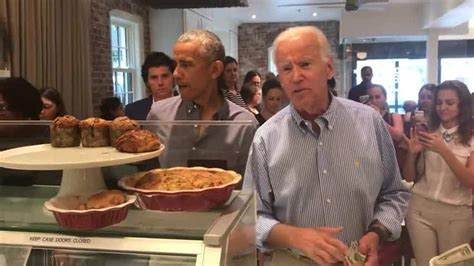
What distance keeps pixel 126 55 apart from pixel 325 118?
4.41 m

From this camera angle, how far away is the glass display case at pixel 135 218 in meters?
0.78

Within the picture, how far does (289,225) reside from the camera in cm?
141

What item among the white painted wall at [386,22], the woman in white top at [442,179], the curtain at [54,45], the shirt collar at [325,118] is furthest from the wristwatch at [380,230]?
the white painted wall at [386,22]

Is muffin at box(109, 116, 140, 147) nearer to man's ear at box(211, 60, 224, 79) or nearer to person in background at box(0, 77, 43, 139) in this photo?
man's ear at box(211, 60, 224, 79)

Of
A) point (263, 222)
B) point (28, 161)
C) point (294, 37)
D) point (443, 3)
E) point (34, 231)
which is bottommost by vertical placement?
point (263, 222)

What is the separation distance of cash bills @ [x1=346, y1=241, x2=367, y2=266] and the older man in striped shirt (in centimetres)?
7

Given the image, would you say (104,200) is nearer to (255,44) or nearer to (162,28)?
(162,28)

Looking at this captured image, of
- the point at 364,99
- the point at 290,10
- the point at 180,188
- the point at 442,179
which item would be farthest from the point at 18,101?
the point at 290,10

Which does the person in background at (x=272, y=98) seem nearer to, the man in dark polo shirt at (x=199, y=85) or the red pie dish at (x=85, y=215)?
the man in dark polo shirt at (x=199, y=85)

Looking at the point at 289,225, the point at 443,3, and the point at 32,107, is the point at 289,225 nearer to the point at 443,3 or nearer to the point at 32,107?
the point at 32,107

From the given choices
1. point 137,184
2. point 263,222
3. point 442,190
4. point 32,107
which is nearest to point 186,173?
point 137,184

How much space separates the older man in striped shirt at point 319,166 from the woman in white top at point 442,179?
1.29 metres

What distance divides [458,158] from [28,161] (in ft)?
7.93

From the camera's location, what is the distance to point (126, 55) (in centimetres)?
554
